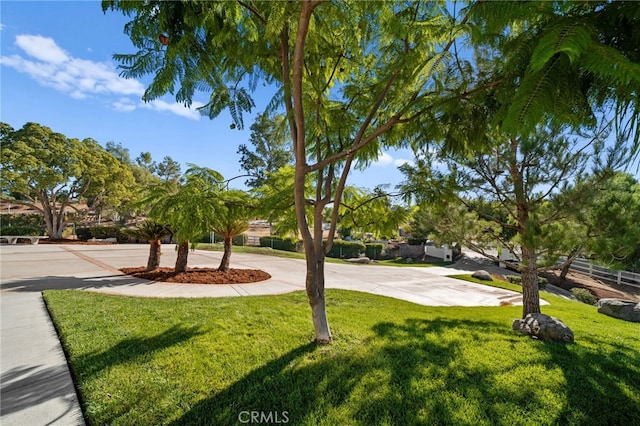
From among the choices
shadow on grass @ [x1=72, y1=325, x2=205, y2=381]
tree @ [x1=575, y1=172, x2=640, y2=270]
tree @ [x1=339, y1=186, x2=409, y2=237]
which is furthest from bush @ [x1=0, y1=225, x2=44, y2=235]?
tree @ [x1=575, y1=172, x2=640, y2=270]

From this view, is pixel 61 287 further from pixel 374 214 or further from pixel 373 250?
pixel 373 250

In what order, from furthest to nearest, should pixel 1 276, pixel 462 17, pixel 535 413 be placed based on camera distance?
pixel 1 276
pixel 535 413
pixel 462 17

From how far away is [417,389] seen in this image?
3154 millimetres

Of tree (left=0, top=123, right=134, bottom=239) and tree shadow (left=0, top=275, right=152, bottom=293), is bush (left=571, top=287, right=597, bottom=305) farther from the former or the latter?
tree (left=0, top=123, right=134, bottom=239)

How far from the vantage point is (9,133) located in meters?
19.0

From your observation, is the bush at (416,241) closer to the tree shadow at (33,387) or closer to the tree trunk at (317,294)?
the tree trunk at (317,294)

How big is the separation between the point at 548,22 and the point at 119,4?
3220mm

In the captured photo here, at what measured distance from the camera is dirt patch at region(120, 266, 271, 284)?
870 centimetres

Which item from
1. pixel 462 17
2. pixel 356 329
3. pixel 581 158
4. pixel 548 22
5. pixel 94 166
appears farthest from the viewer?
pixel 94 166

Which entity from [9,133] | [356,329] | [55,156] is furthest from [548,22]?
[9,133]

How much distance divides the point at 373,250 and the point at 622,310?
56.6 feet

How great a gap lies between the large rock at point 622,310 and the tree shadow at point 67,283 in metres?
14.1

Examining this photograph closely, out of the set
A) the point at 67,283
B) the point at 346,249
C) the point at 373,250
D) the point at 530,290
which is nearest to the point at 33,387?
the point at 67,283

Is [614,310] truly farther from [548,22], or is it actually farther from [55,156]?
[55,156]
